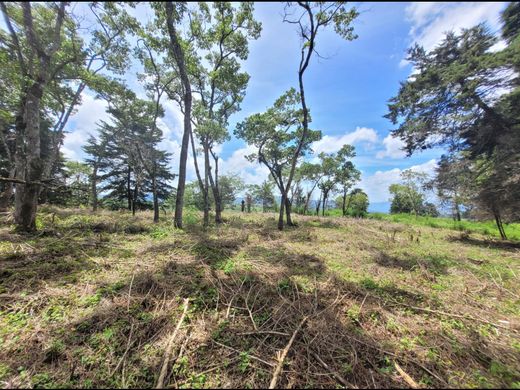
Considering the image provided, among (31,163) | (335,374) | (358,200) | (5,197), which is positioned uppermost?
(358,200)

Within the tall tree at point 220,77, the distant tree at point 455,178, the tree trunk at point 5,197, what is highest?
the tall tree at point 220,77

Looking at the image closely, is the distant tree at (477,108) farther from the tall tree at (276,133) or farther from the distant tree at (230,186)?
the distant tree at (230,186)

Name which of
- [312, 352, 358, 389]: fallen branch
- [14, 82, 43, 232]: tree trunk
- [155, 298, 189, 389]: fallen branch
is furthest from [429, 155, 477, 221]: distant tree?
[14, 82, 43, 232]: tree trunk

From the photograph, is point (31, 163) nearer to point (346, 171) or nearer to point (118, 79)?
point (118, 79)

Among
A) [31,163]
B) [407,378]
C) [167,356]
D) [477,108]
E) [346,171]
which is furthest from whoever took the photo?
[346,171]

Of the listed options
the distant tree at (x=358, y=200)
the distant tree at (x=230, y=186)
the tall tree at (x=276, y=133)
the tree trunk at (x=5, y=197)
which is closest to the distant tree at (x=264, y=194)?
the distant tree at (x=230, y=186)

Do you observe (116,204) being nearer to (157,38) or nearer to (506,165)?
(157,38)

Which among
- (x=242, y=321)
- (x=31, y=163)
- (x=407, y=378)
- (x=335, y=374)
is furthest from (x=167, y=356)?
(x=31, y=163)

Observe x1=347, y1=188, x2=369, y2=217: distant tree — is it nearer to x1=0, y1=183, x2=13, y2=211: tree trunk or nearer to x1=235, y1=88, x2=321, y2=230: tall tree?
x1=235, y1=88, x2=321, y2=230: tall tree

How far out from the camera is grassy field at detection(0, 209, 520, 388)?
1929 mm

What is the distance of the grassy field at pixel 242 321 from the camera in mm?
1929

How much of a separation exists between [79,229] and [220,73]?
9.59 m

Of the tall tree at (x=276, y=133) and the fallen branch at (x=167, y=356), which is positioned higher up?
the tall tree at (x=276, y=133)

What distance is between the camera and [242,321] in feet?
8.63
